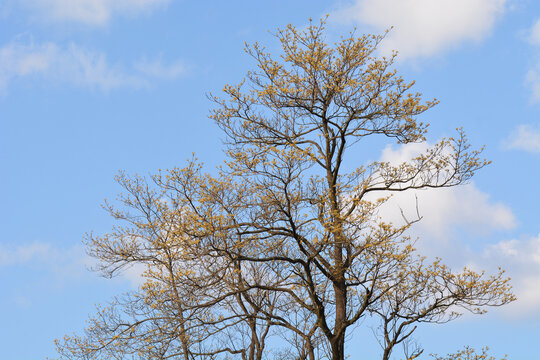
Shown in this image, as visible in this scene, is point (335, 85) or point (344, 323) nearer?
point (344, 323)

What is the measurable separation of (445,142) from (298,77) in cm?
381

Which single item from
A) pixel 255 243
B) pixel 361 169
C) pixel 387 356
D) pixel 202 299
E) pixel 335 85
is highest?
pixel 335 85

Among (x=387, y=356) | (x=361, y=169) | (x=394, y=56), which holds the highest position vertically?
(x=394, y=56)

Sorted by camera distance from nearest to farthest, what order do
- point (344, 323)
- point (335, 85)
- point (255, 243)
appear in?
point (344, 323), point (335, 85), point (255, 243)

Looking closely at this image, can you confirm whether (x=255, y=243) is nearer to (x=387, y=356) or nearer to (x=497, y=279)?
(x=387, y=356)

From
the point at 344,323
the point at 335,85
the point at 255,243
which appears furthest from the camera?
the point at 255,243

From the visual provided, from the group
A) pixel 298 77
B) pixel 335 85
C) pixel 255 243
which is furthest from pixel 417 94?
pixel 255 243

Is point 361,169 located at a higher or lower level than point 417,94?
lower

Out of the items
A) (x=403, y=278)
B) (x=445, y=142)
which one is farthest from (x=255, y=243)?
(x=445, y=142)

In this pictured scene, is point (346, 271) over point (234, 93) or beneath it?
beneath

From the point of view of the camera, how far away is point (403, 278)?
41.1 ft

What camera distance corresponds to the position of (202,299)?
12.6 meters

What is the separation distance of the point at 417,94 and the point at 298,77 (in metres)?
2.83

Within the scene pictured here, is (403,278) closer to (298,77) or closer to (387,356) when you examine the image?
(387,356)
